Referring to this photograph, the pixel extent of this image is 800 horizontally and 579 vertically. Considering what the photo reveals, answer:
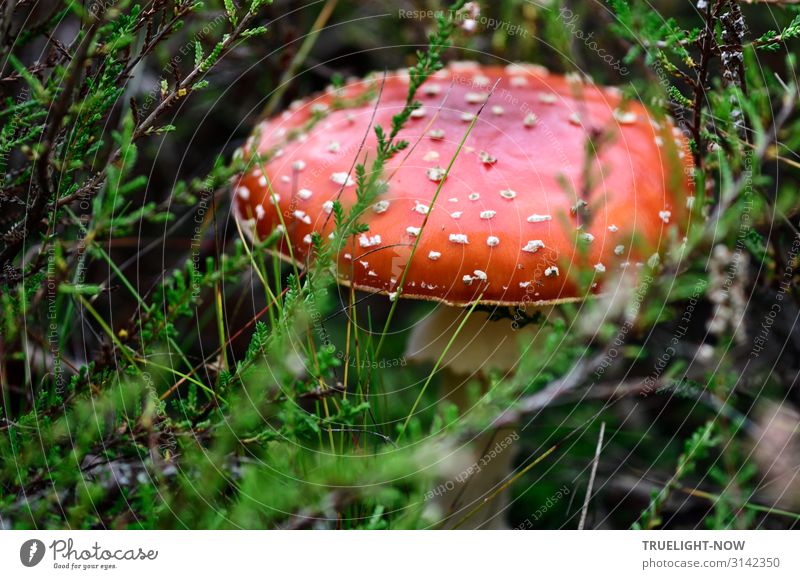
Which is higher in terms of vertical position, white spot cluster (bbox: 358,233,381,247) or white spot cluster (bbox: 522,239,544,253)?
white spot cluster (bbox: 358,233,381,247)

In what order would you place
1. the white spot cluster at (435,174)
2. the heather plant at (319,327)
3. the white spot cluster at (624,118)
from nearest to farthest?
the heather plant at (319,327) < the white spot cluster at (435,174) < the white spot cluster at (624,118)

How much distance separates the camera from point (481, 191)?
102 cm

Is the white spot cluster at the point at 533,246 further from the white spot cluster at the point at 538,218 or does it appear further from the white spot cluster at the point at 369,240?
the white spot cluster at the point at 369,240

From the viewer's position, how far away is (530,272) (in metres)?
0.97

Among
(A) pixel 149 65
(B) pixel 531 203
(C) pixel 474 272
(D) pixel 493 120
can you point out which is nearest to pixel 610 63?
(D) pixel 493 120

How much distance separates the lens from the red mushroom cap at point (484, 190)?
38.4 inches

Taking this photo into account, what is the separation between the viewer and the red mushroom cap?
976 millimetres

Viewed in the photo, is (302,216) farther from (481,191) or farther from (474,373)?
(474,373)

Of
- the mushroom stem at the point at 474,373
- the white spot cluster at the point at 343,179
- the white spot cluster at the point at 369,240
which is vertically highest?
the white spot cluster at the point at 343,179

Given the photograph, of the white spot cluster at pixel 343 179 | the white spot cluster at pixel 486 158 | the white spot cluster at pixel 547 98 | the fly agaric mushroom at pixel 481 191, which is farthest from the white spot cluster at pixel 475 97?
the white spot cluster at pixel 343 179

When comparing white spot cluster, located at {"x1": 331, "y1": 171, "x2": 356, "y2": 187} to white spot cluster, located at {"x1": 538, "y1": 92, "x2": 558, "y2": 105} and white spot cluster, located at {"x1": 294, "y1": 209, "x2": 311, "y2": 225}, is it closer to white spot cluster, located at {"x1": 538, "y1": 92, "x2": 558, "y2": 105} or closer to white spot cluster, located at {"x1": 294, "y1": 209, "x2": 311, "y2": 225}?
white spot cluster, located at {"x1": 294, "y1": 209, "x2": 311, "y2": 225}

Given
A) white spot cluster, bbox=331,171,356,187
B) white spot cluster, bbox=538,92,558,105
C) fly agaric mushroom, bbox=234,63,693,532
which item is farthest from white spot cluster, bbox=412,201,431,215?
white spot cluster, bbox=538,92,558,105

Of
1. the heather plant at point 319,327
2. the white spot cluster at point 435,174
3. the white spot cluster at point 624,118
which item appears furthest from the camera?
the white spot cluster at point 624,118

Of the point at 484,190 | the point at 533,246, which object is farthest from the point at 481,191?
the point at 533,246
